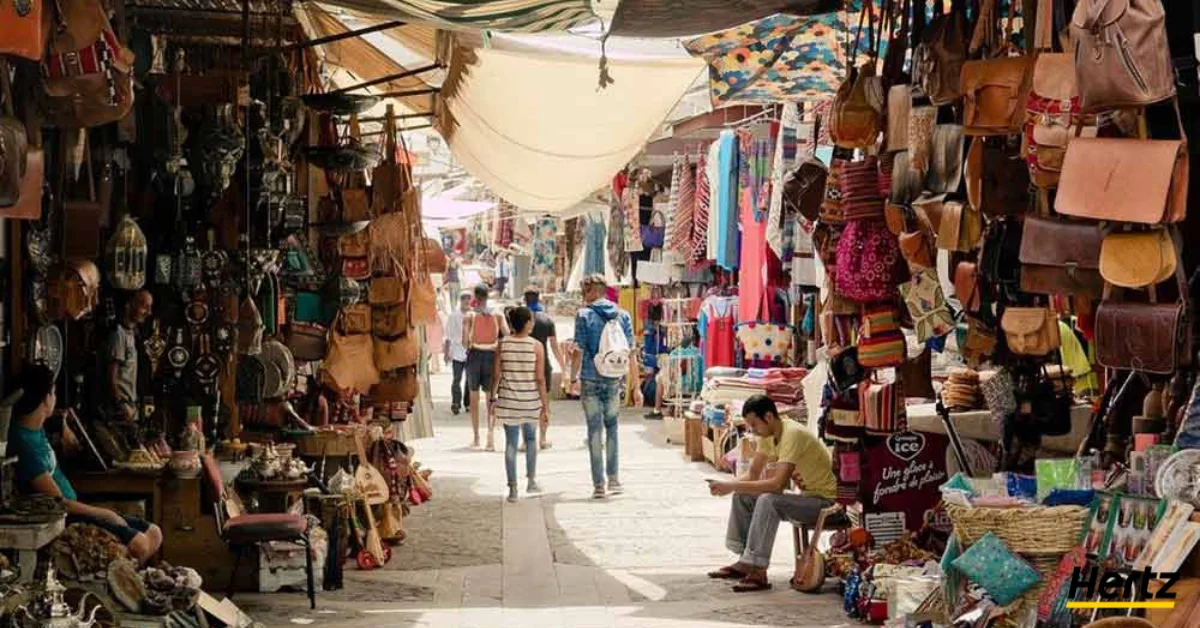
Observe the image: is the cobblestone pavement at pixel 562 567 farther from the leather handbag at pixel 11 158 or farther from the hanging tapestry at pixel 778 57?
the leather handbag at pixel 11 158

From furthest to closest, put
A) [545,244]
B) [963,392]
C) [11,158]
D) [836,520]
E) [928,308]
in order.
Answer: [545,244] → [963,392] → [836,520] → [928,308] → [11,158]

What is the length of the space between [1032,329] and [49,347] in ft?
14.0

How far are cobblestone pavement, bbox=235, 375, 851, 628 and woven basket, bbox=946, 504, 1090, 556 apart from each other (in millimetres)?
2984

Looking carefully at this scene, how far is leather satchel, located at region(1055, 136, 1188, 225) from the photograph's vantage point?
514 cm

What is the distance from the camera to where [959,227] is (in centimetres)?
715

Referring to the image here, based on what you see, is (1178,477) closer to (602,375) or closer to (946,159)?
(946,159)

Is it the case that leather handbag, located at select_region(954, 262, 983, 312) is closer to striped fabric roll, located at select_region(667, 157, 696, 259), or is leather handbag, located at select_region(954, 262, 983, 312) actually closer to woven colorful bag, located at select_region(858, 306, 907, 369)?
woven colorful bag, located at select_region(858, 306, 907, 369)

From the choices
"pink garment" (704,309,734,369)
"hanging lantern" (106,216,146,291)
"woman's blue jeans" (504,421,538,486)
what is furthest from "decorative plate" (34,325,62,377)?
"pink garment" (704,309,734,369)

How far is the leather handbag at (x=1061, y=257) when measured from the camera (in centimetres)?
588

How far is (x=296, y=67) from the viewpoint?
1085 centimetres

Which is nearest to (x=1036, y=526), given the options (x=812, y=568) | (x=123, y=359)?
(x=812, y=568)

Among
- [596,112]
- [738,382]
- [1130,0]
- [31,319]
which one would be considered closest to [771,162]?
[738,382]

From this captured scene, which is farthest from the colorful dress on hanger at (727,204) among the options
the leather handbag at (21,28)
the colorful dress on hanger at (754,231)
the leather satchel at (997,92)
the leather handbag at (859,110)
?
→ the leather handbag at (21,28)

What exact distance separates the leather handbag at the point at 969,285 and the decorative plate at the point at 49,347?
397 centimetres
